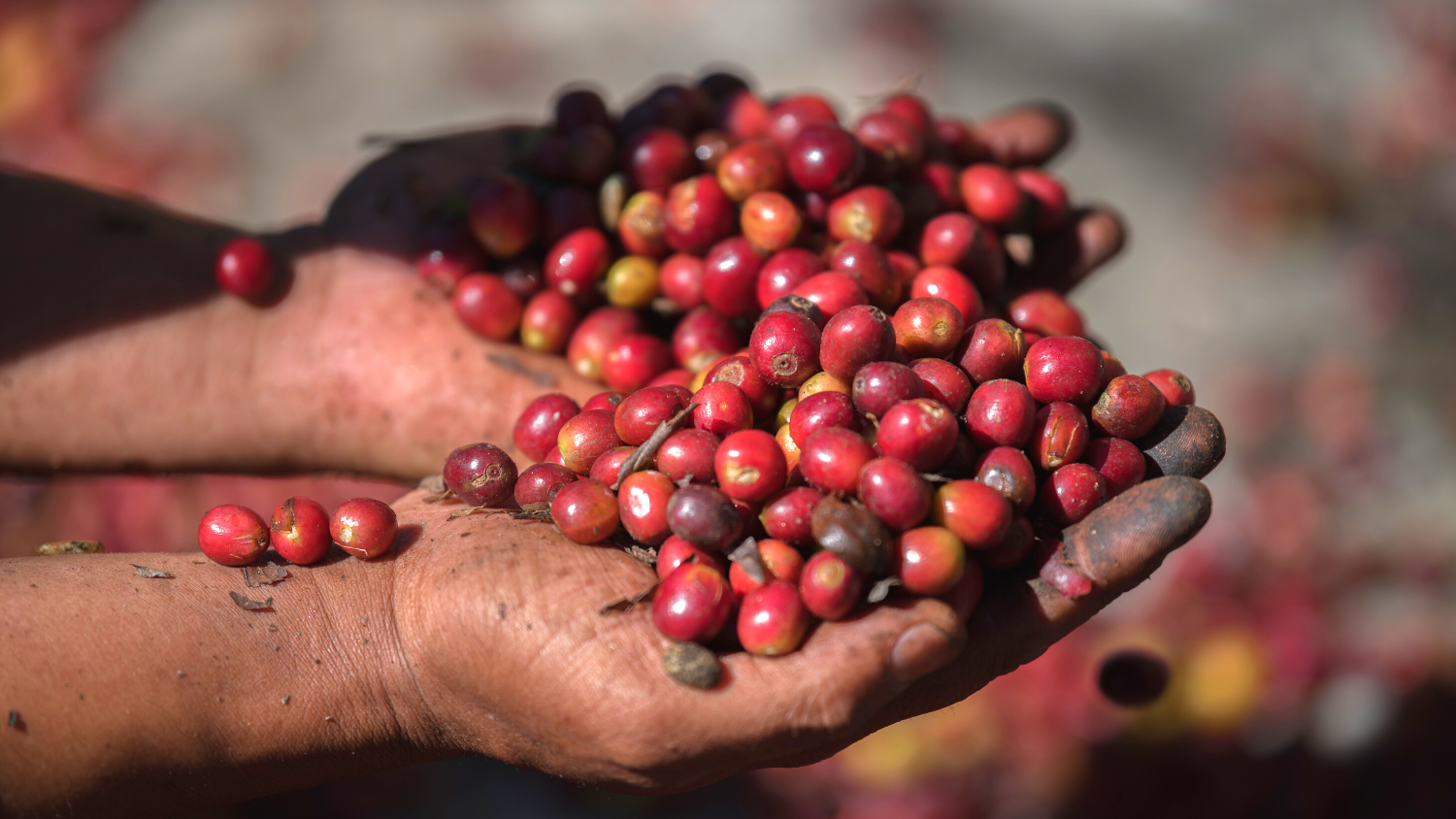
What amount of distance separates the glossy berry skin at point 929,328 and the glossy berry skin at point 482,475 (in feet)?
4.03

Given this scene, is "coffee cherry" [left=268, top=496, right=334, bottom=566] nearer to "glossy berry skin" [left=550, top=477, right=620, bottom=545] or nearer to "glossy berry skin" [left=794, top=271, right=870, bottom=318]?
"glossy berry skin" [left=550, top=477, right=620, bottom=545]

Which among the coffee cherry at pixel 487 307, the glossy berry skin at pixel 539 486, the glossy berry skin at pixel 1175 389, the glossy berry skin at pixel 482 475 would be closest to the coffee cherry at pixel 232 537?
the glossy berry skin at pixel 482 475

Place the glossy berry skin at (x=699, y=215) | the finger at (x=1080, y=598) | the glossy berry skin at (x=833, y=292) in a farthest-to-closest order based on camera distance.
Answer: the glossy berry skin at (x=699, y=215) → the glossy berry skin at (x=833, y=292) → the finger at (x=1080, y=598)

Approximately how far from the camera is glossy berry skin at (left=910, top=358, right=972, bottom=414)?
260cm

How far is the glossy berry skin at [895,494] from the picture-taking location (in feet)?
7.50

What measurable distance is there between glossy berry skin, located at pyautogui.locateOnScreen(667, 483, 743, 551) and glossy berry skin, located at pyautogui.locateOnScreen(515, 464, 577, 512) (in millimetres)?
451

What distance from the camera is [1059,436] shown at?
2.54 m

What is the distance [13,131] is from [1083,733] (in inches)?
355

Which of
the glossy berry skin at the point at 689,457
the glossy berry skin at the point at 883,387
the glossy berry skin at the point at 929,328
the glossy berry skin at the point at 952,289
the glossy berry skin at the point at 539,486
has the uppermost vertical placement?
the glossy berry skin at the point at 952,289

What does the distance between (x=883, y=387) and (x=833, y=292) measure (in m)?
0.50

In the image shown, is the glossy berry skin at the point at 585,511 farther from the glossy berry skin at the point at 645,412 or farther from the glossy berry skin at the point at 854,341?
the glossy berry skin at the point at 854,341

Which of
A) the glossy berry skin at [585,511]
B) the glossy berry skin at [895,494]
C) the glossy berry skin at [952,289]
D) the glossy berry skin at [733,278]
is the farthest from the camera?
the glossy berry skin at [733,278]

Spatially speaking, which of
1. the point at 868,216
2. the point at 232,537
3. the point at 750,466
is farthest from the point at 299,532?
the point at 868,216

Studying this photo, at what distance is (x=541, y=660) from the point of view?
2281 millimetres
